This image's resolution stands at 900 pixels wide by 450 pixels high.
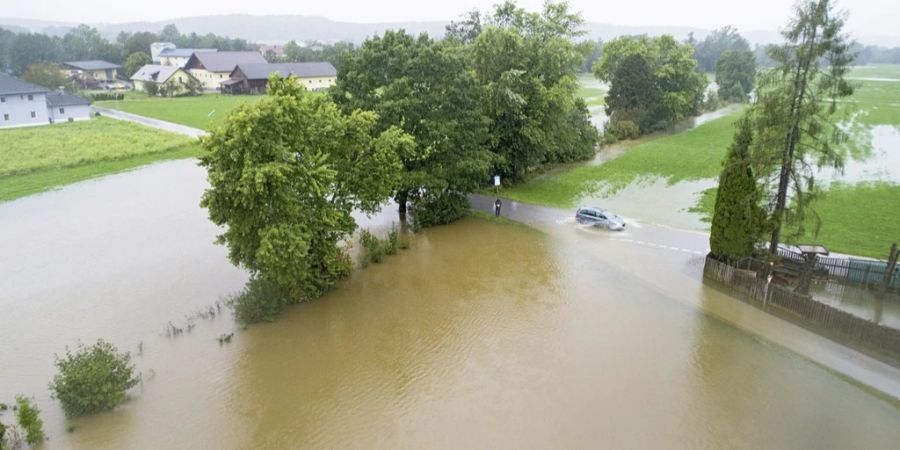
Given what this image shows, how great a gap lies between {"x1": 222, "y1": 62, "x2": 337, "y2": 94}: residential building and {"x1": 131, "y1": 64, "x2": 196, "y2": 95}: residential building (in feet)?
22.0

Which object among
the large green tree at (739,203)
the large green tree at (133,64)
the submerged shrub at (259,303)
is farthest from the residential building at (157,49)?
the large green tree at (739,203)

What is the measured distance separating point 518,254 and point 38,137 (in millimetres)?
48663

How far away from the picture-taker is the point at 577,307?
2048 cm

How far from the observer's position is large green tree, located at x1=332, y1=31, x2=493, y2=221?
27000 millimetres

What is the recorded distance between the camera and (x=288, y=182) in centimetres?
1842

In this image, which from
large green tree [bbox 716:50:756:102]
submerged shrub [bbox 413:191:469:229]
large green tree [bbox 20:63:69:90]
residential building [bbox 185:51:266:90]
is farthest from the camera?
residential building [bbox 185:51:266:90]

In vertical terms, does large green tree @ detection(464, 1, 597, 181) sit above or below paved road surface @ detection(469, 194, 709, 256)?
above

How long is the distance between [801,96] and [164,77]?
3855 inches

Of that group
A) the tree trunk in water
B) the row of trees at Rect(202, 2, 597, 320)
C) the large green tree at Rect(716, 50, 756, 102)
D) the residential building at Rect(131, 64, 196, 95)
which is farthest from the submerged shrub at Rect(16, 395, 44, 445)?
the large green tree at Rect(716, 50, 756, 102)

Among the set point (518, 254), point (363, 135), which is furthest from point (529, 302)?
point (363, 135)

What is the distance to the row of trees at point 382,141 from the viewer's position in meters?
18.2

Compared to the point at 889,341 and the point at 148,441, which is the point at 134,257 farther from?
the point at 889,341

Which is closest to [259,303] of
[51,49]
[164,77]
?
[164,77]

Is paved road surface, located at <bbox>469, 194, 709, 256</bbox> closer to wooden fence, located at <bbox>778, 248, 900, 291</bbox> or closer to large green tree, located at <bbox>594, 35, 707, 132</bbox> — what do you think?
wooden fence, located at <bbox>778, 248, 900, 291</bbox>
